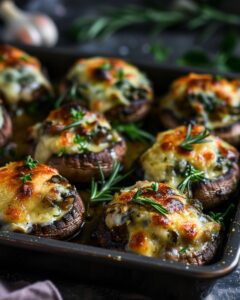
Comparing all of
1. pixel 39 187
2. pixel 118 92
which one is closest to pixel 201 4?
pixel 118 92

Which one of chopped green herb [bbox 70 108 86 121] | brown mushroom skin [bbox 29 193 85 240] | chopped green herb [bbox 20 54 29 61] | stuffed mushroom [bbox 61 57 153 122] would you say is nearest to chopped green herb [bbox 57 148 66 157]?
chopped green herb [bbox 70 108 86 121]

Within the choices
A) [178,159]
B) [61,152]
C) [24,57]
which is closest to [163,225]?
[178,159]

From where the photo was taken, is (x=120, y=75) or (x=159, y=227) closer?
(x=159, y=227)

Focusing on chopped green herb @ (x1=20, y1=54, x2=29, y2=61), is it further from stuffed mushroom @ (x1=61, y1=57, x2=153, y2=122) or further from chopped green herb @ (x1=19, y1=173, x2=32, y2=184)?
chopped green herb @ (x1=19, y1=173, x2=32, y2=184)

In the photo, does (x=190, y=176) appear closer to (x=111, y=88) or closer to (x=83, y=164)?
(x=83, y=164)

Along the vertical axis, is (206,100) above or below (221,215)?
above

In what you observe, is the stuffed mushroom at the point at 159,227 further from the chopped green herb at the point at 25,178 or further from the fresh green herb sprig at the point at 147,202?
the chopped green herb at the point at 25,178
